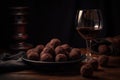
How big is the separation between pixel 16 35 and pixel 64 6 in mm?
408

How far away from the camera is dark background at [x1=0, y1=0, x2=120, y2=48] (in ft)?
6.13

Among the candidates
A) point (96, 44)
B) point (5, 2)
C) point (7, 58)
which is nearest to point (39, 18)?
point (5, 2)

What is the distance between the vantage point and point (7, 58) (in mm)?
1164

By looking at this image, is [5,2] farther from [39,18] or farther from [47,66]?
[47,66]

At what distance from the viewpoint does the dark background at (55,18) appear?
1867mm

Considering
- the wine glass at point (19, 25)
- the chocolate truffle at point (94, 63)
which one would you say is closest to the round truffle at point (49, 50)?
the chocolate truffle at point (94, 63)

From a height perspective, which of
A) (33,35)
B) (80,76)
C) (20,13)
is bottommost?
(80,76)

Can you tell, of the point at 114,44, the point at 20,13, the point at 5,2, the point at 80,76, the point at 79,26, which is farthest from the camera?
the point at 5,2

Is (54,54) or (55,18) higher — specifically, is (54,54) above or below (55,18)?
below

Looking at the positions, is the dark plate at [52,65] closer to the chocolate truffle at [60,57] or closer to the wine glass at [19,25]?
the chocolate truffle at [60,57]

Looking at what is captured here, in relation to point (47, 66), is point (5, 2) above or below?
above

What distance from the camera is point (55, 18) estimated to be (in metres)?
1.91

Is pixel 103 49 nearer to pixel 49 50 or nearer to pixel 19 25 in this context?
pixel 49 50

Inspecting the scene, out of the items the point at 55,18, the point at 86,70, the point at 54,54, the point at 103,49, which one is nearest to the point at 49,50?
the point at 54,54
